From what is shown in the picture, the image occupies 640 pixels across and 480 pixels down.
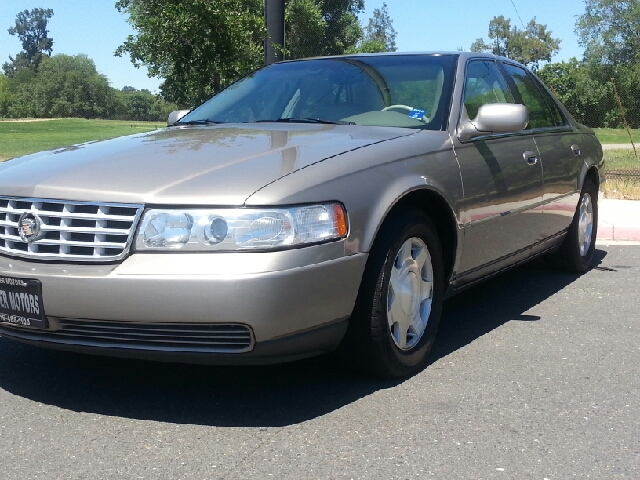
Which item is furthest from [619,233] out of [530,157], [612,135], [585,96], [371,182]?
[585,96]

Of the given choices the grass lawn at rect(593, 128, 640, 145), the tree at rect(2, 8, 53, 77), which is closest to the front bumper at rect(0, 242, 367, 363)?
the grass lawn at rect(593, 128, 640, 145)

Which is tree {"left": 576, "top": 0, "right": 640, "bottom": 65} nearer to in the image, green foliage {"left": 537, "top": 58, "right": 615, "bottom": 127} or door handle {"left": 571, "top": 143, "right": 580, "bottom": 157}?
green foliage {"left": 537, "top": 58, "right": 615, "bottom": 127}

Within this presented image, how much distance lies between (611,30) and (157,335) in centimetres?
5506

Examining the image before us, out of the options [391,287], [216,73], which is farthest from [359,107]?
[216,73]

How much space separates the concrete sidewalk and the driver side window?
3.49m

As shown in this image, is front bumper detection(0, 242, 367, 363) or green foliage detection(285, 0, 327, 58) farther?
green foliage detection(285, 0, 327, 58)

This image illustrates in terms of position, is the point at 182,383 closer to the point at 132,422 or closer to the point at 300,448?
the point at 132,422

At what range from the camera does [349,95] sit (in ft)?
15.3

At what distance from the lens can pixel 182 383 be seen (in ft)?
12.6

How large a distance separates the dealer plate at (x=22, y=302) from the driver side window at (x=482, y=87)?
2.45m

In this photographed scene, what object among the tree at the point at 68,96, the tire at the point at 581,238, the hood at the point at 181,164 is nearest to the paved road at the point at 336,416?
the hood at the point at 181,164

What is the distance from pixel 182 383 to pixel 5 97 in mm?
109044

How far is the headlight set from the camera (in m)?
3.13

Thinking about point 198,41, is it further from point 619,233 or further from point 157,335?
point 157,335
